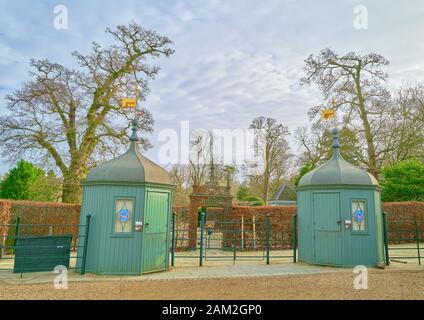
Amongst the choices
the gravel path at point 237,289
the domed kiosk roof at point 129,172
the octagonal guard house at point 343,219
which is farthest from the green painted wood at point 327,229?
the domed kiosk roof at point 129,172

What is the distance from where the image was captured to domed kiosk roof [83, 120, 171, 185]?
706 centimetres

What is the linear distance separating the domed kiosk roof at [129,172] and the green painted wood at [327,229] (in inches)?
178

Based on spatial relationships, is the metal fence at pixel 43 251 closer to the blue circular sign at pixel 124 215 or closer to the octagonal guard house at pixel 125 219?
the octagonal guard house at pixel 125 219

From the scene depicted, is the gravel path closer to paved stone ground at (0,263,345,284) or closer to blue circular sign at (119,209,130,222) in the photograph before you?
paved stone ground at (0,263,345,284)

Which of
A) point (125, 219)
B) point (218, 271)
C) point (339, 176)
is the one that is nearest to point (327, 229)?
point (339, 176)

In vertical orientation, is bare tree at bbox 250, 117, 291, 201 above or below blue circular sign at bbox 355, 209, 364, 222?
above

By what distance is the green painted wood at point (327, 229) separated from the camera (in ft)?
25.9

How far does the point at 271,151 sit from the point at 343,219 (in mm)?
20567

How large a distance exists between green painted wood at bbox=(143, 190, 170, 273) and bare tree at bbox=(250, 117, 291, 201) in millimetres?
20874

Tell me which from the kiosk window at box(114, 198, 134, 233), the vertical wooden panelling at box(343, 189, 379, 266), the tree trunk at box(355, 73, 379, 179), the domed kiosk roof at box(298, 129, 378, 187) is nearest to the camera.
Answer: the kiosk window at box(114, 198, 134, 233)

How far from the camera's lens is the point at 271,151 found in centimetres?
2812

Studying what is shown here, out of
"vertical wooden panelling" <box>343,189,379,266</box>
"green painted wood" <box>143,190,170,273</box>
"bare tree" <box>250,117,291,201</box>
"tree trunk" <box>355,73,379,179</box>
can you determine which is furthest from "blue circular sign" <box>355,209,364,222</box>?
"bare tree" <box>250,117,291,201</box>

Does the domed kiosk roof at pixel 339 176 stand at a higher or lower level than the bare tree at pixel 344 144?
lower
